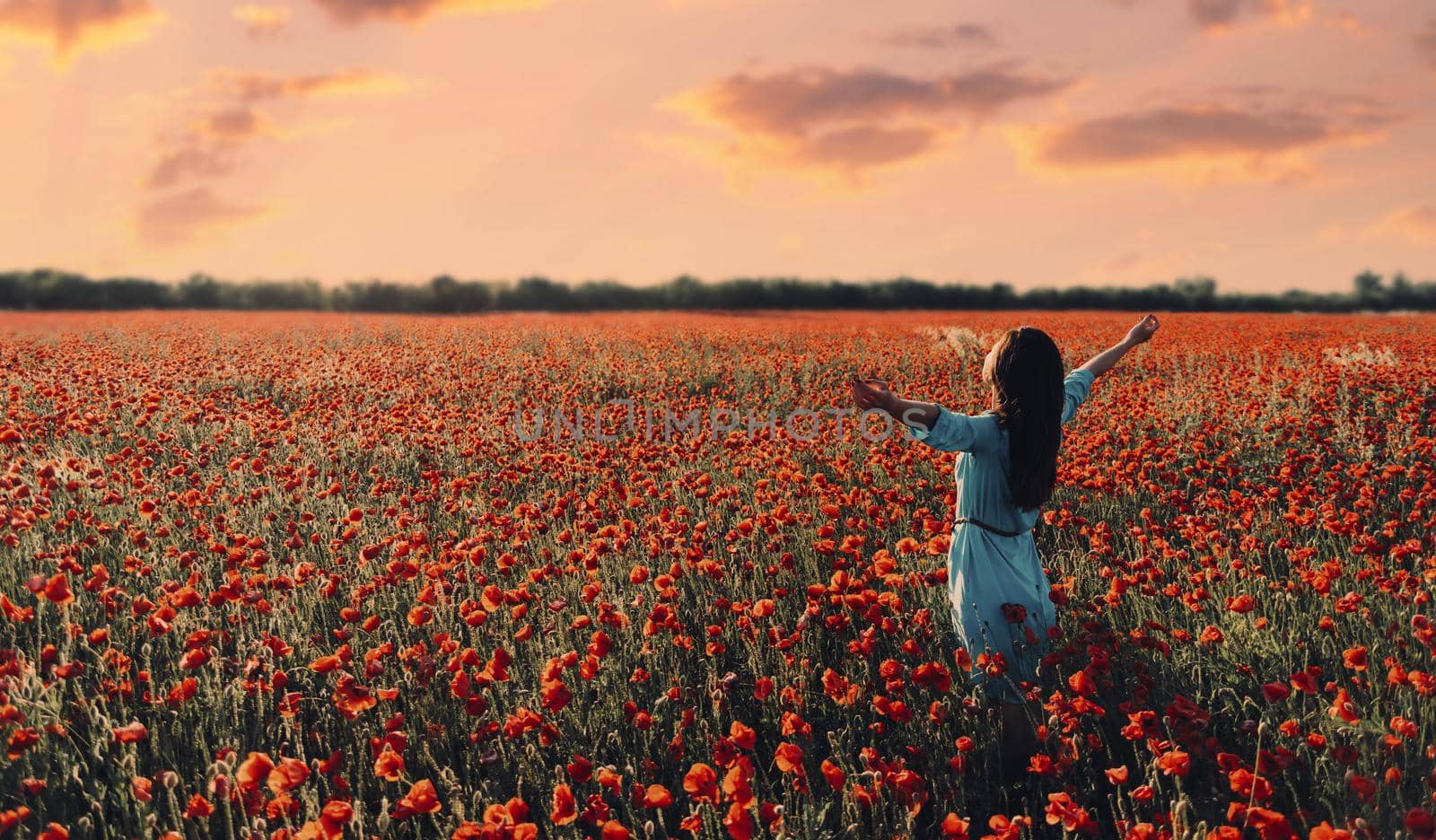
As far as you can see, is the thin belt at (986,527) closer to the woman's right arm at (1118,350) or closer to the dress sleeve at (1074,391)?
the dress sleeve at (1074,391)

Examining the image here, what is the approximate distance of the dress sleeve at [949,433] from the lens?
3.03 meters

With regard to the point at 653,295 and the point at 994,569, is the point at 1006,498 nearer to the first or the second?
the point at 994,569

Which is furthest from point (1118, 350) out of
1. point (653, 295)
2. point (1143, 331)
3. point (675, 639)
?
point (653, 295)

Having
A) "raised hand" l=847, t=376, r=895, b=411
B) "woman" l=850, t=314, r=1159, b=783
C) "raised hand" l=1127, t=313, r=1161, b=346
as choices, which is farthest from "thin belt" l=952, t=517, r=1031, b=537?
"raised hand" l=1127, t=313, r=1161, b=346

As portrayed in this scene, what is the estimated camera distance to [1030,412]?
3.18 metres

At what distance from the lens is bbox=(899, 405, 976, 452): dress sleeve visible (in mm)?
3025

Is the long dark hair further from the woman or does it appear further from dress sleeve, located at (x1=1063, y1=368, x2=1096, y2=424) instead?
dress sleeve, located at (x1=1063, y1=368, x2=1096, y2=424)

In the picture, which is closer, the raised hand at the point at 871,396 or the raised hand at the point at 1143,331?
the raised hand at the point at 871,396

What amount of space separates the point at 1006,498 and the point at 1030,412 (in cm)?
35

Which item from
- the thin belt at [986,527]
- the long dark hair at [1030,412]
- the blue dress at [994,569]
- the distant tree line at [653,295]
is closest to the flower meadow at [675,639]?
the blue dress at [994,569]

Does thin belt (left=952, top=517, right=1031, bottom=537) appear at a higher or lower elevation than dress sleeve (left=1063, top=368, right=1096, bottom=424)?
lower

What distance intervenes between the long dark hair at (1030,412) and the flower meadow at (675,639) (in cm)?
47

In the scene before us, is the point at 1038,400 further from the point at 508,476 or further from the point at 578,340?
the point at 578,340

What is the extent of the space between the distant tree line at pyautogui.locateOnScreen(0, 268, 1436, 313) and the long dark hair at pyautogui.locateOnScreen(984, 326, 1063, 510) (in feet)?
162
